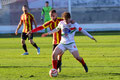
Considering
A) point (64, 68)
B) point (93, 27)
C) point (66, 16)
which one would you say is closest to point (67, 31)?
point (66, 16)

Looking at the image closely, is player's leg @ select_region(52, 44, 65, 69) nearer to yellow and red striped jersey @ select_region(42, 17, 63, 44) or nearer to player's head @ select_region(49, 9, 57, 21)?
yellow and red striped jersey @ select_region(42, 17, 63, 44)

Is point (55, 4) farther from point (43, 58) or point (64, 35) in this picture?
point (64, 35)

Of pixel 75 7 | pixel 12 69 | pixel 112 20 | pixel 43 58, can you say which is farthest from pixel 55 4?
pixel 12 69

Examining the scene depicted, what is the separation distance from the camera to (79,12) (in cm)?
3566

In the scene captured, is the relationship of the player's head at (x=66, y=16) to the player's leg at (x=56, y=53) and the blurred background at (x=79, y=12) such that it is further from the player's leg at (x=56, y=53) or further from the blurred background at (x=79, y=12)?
the blurred background at (x=79, y=12)

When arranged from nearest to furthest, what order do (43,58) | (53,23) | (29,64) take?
(53,23), (29,64), (43,58)

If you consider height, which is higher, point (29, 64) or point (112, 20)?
point (29, 64)

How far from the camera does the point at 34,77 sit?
34.8ft

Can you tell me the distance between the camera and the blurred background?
35281mm

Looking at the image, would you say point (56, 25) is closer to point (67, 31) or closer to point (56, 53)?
point (67, 31)

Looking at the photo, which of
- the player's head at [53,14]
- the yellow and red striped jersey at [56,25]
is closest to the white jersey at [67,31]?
the player's head at [53,14]

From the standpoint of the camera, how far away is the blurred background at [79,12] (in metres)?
35.3

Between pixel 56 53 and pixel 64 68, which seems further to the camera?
pixel 64 68

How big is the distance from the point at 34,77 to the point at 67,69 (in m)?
1.74
